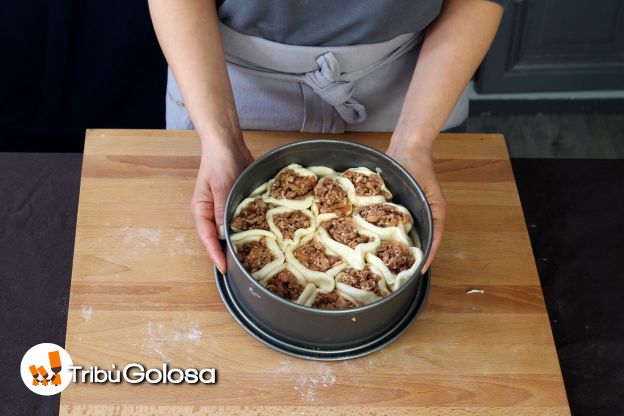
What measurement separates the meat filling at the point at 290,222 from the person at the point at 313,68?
108 millimetres

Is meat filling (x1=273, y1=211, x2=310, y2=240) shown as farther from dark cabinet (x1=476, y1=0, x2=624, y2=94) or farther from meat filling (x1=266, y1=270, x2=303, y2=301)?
dark cabinet (x1=476, y1=0, x2=624, y2=94)

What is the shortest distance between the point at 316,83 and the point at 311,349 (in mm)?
535

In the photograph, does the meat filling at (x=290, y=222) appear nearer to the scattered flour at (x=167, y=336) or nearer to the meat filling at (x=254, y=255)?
the meat filling at (x=254, y=255)

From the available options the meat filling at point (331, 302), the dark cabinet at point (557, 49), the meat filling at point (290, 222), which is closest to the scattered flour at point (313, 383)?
the meat filling at point (331, 302)

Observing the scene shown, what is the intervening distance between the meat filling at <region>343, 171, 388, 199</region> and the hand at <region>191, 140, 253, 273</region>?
0.20 meters

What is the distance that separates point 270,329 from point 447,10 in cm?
71

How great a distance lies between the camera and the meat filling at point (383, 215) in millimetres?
1114

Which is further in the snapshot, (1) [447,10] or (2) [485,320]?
(1) [447,10]

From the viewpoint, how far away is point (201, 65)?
1206mm

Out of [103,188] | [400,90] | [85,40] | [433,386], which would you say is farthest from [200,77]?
[85,40]

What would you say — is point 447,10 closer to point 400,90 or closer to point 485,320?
point 400,90

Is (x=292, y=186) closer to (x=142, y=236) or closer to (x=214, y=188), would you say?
(x=214, y=188)

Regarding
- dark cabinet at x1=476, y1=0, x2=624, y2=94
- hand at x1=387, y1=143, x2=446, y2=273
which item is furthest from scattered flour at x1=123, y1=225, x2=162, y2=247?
dark cabinet at x1=476, y1=0, x2=624, y2=94

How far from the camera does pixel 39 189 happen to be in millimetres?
Answer: 1512
